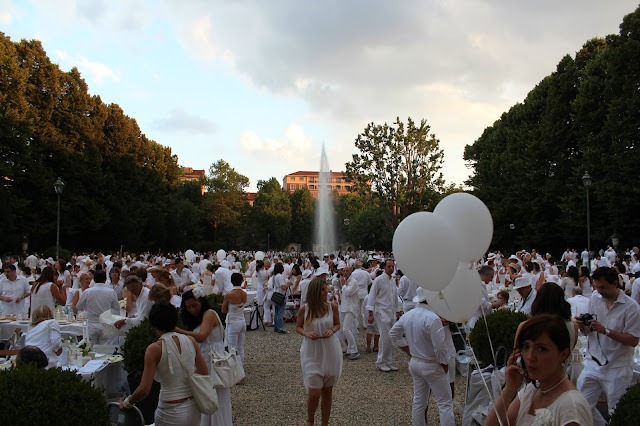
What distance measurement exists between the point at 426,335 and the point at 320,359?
4.13 ft

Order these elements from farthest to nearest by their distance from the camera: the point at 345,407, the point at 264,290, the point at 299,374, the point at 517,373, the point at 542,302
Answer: the point at 264,290 < the point at 299,374 < the point at 345,407 < the point at 542,302 < the point at 517,373

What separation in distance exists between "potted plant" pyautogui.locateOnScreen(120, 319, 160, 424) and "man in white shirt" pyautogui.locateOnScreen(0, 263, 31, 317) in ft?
18.0

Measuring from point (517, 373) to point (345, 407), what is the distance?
17.1 feet

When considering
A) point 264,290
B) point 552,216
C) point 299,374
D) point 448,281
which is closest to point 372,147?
point 552,216

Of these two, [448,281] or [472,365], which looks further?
[472,365]

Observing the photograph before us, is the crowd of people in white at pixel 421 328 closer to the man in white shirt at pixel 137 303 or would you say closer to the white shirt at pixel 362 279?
the man in white shirt at pixel 137 303

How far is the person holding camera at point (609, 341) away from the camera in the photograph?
499 centimetres

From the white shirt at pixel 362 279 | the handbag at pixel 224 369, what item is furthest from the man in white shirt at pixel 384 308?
the handbag at pixel 224 369

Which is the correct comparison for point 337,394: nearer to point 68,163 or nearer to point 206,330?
point 206,330

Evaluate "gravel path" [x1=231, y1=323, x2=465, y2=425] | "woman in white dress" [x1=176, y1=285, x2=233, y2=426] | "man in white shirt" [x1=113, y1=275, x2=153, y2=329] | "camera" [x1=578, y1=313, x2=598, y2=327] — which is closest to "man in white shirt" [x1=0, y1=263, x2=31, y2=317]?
"man in white shirt" [x1=113, y1=275, x2=153, y2=329]

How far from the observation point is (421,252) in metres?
3.91

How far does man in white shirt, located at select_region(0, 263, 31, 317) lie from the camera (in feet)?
34.8

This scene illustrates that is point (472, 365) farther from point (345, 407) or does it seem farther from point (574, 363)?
point (345, 407)

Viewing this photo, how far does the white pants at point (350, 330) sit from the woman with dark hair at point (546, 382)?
28.2ft
